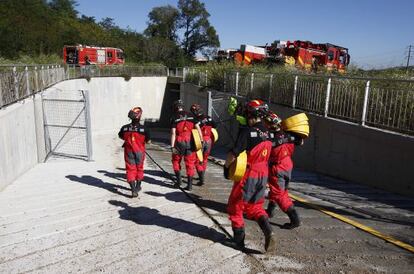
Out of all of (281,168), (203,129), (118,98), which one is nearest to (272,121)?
(281,168)

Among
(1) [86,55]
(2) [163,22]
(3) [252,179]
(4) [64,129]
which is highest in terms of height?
(2) [163,22]

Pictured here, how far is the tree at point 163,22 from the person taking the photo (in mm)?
72438

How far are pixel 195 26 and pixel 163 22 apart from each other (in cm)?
595

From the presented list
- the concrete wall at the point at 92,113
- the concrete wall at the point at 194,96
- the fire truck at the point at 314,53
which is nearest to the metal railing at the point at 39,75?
the concrete wall at the point at 92,113

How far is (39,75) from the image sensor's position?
1432 centimetres

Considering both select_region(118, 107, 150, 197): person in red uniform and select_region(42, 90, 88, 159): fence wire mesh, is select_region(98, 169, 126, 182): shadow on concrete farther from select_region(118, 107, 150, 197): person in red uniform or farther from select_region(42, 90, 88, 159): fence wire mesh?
select_region(42, 90, 88, 159): fence wire mesh

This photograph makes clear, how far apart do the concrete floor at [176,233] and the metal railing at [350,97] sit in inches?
62.3

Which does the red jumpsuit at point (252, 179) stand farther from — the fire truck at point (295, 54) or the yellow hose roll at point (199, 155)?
the fire truck at point (295, 54)

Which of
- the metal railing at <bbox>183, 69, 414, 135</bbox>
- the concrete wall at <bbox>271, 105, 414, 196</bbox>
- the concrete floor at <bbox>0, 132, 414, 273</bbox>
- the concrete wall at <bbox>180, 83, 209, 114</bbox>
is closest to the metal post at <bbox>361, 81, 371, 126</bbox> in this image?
the metal railing at <bbox>183, 69, 414, 135</bbox>

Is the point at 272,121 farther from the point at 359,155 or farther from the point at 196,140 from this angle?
the point at 359,155

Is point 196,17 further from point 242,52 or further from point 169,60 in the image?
point 242,52

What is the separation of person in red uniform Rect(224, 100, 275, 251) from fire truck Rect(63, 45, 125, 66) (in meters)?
33.5

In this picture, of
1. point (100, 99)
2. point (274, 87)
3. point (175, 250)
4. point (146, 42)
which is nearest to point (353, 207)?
point (175, 250)

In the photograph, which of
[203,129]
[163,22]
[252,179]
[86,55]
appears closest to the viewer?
[252,179]
